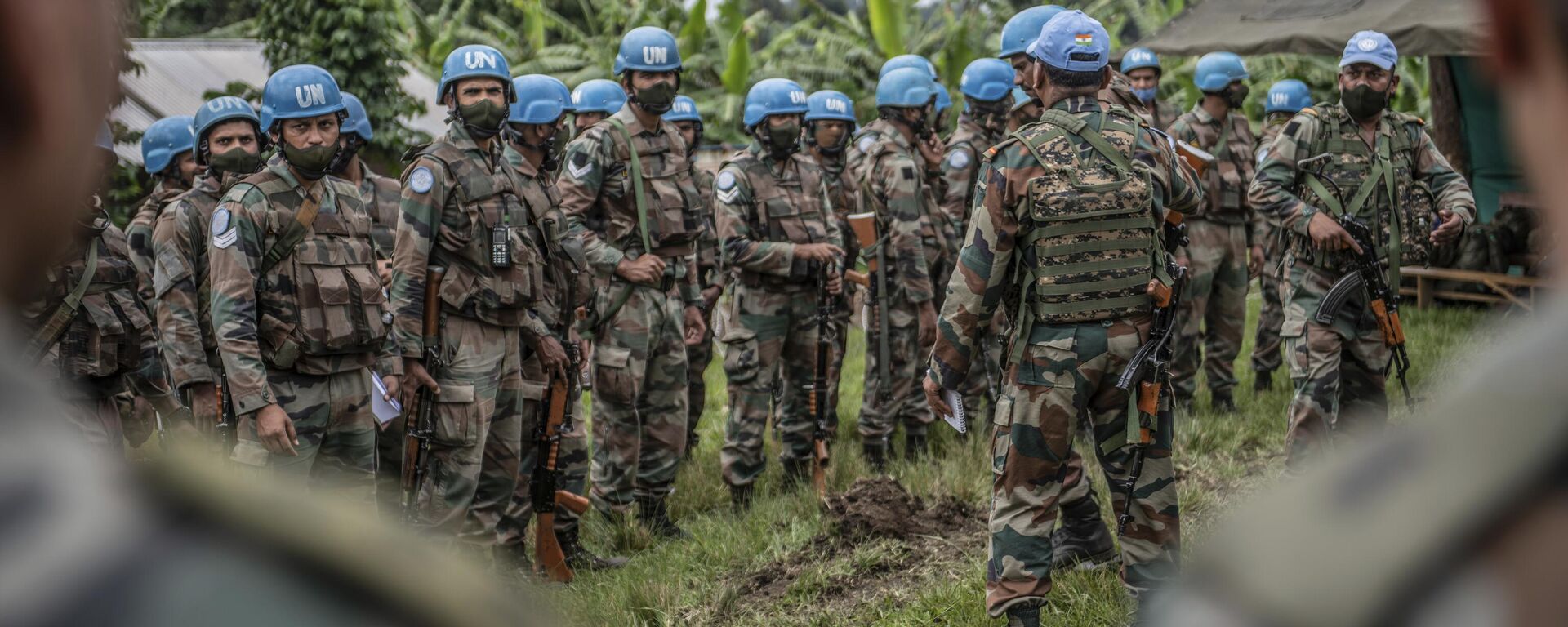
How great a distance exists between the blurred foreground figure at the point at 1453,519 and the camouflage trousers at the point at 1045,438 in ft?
12.6

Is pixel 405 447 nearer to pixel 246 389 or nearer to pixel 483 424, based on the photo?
pixel 483 424

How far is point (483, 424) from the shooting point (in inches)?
212

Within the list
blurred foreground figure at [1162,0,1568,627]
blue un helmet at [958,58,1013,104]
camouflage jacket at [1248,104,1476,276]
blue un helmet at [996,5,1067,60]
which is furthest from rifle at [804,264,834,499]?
blurred foreground figure at [1162,0,1568,627]

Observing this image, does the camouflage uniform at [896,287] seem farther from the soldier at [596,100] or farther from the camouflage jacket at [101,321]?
the camouflage jacket at [101,321]

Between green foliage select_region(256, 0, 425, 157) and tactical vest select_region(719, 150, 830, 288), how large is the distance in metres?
6.74

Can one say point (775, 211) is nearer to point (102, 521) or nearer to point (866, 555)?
point (866, 555)

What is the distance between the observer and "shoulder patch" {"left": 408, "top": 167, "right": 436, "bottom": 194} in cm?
525

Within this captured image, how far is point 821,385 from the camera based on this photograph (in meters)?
7.26

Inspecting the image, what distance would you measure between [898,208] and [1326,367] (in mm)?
2762

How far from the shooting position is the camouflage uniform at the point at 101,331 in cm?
564

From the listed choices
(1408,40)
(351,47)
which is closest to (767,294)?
(1408,40)

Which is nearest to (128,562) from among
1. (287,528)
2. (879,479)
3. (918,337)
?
(287,528)

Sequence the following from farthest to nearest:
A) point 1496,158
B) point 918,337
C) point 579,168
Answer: point 1496,158
point 918,337
point 579,168

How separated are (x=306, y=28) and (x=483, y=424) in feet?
28.9
